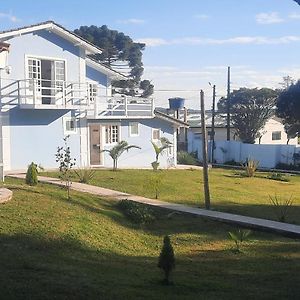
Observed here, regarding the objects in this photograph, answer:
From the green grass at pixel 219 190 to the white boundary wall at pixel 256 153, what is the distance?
54.5 feet

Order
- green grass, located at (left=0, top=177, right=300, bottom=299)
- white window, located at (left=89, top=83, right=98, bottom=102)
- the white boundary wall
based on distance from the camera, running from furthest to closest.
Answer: the white boundary wall
white window, located at (left=89, top=83, right=98, bottom=102)
green grass, located at (left=0, top=177, right=300, bottom=299)

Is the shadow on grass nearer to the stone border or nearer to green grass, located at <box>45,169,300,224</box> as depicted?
the stone border

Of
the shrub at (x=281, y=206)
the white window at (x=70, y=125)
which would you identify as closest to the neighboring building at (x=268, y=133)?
the white window at (x=70, y=125)

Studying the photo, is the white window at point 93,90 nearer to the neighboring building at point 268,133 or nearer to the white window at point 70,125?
the white window at point 70,125

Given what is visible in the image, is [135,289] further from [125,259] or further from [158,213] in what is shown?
[158,213]

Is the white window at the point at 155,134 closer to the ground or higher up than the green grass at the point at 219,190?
higher up

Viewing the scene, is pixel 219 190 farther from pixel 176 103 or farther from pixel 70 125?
pixel 176 103

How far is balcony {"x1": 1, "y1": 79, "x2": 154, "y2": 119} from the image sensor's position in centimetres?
2542

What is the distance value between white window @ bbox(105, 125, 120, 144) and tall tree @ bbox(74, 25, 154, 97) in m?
23.0

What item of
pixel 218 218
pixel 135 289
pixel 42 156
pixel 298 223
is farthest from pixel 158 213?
pixel 42 156

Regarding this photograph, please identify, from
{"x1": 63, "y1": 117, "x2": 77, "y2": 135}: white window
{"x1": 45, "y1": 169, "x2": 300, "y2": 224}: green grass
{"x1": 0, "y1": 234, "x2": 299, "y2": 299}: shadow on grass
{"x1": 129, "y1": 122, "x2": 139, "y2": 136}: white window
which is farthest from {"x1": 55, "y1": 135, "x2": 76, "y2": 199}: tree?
{"x1": 129, "y1": 122, "x2": 139, "y2": 136}: white window

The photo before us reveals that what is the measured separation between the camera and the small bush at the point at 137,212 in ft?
49.4

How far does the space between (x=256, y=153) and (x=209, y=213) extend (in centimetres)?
3147

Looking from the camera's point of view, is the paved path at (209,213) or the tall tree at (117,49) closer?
the paved path at (209,213)
